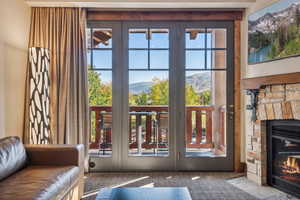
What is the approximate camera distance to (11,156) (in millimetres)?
2537

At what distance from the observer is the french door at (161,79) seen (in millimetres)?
4207

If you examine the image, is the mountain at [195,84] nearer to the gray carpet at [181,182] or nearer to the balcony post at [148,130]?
the balcony post at [148,130]

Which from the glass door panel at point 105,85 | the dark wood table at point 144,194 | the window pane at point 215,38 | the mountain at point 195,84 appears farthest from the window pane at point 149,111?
the dark wood table at point 144,194

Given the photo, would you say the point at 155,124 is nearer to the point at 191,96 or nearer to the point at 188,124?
the point at 188,124

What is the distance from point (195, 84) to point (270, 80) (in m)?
1.22

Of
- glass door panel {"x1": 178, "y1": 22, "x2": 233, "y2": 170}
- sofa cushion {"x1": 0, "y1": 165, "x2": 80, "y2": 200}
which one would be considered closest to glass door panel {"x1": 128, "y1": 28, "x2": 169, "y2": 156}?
glass door panel {"x1": 178, "y1": 22, "x2": 233, "y2": 170}

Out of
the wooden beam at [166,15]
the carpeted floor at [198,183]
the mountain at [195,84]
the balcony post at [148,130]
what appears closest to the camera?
the carpeted floor at [198,183]

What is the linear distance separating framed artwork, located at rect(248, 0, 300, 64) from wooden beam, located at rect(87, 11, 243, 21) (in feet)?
1.34

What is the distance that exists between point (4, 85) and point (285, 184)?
3730 mm

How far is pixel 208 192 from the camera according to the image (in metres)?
3.29

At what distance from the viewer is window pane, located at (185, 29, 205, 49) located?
422 centimetres

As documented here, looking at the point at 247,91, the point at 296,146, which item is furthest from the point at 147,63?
the point at 296,146

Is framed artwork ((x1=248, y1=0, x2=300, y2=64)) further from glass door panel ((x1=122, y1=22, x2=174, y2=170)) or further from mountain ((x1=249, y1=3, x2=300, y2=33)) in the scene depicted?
glass door panel ((x1=122, y1=22, x2=174, y2=170))

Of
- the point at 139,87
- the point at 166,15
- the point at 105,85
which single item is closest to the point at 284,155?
the point at 139,87
